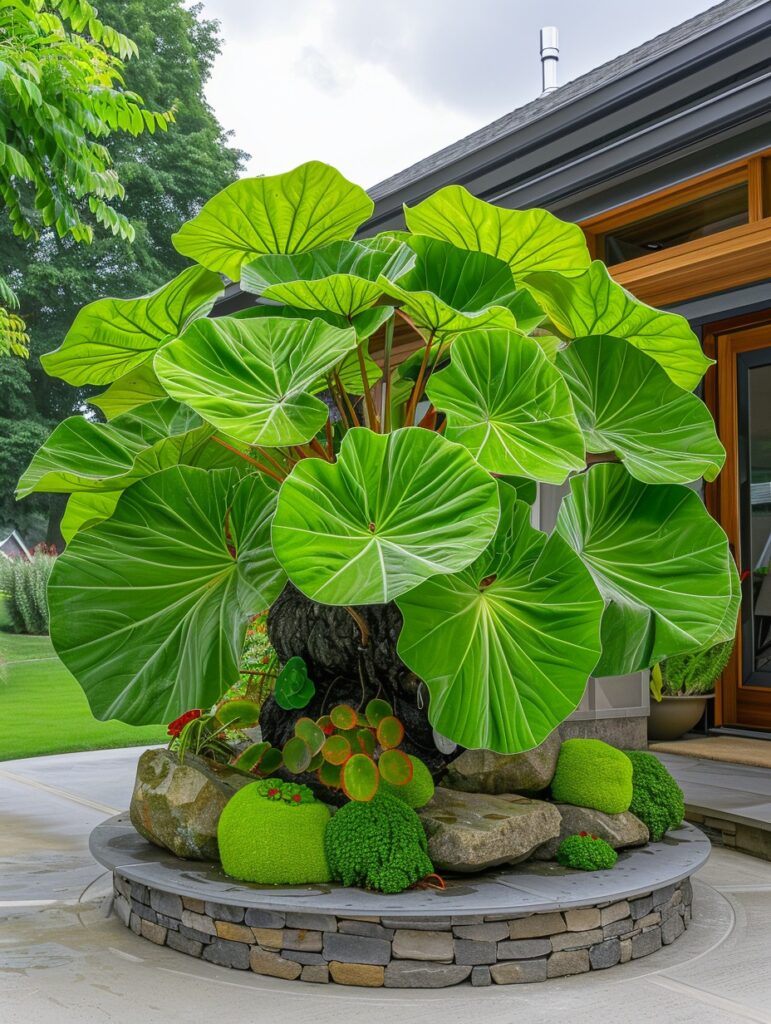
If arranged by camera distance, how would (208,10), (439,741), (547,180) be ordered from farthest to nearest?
(208,10) → (547,180) → (439,741)

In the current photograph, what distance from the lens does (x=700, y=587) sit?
2.85m

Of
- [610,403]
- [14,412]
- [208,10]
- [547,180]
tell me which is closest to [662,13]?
[208,10]

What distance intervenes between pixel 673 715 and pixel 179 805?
10.6ft

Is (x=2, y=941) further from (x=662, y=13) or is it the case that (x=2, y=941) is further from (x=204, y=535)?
(x=662, y=13)

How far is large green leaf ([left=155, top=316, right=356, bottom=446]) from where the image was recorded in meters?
2.46

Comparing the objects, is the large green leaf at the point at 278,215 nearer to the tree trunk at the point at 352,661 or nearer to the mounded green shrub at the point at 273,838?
the tree trunk at the point at 352,661

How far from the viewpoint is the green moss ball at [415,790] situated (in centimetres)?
306

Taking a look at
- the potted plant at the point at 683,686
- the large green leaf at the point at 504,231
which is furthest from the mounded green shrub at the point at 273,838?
the potted plant at the point at 683,686

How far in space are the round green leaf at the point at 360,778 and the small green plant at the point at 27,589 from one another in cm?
977

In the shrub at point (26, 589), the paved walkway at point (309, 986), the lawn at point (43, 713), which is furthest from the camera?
the shrub at point (26, 589)

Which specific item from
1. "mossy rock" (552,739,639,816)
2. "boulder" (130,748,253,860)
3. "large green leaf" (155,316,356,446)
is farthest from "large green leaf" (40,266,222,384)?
"mossy rock" (552,739,639,816)

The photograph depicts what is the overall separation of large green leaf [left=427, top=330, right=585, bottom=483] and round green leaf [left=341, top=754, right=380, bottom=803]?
97 cm

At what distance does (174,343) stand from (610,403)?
1.34 m

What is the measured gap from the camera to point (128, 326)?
10.9 feet
